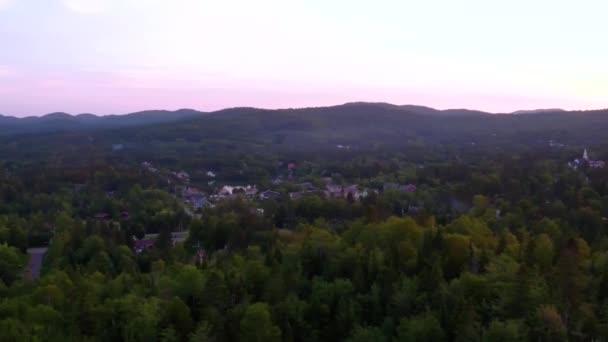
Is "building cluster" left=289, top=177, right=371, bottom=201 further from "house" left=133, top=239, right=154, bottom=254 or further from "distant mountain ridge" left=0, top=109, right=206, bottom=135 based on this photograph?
"distant mountain ridge" left=0, top=109, right=206, bottom=135

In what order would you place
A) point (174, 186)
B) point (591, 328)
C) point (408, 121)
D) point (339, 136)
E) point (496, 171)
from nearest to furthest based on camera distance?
1. point (591, 328)
2. point (496, 171)
3. point (174, 186)
4. point (339, 136)
5. point (408, 121)

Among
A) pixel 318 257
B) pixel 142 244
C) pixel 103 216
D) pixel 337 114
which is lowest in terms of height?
pixel 103 216

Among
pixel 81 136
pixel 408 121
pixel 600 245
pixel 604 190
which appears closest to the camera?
pixel 600 245

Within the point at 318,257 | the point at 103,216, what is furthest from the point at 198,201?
the point at 318,257

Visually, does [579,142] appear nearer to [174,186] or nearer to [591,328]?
[174,186]

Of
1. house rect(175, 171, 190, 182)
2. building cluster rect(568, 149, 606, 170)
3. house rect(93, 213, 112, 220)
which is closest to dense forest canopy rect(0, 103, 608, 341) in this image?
house rect(93, 213, 112, 220)

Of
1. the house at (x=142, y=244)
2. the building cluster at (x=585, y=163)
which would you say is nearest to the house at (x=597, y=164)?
the building cluster at (x=585, y=163)

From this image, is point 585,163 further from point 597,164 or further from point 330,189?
point 330,189

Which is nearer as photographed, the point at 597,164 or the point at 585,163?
the point at 597,164

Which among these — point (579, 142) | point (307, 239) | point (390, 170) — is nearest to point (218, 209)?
point (307, 239)
